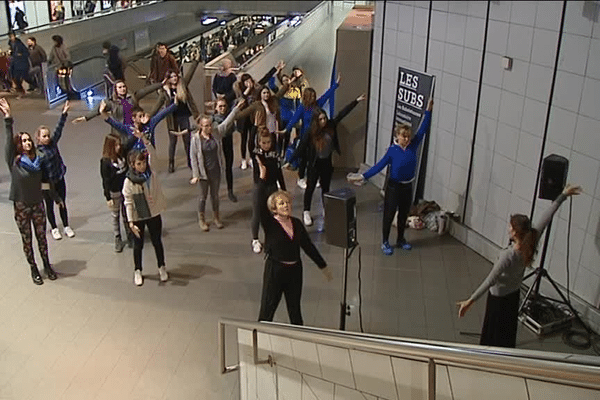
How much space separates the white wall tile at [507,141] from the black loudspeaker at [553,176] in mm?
1138

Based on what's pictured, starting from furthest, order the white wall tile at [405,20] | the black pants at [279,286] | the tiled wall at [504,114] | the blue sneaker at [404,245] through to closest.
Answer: the white wall tile at [405,20]
the blue sneaker at [404,245]
the tiled wall at [504,114]
the black pants at [279,286]

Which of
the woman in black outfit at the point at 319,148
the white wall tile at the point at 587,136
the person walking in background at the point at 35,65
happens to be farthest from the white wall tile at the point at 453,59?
the person walking in background at the point at 35,65

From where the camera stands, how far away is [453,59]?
6.80 meters

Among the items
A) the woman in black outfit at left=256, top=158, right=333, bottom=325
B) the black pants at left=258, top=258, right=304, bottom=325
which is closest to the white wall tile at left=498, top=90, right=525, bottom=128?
the woman in black outfit at left=256, top=158, right=333, bottom=325

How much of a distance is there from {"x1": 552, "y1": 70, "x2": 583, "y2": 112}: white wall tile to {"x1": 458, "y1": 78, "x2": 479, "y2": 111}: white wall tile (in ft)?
3.69

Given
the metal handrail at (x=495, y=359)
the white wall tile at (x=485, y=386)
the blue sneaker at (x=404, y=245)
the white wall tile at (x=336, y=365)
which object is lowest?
the blue sneaker at (x=404, y=245)

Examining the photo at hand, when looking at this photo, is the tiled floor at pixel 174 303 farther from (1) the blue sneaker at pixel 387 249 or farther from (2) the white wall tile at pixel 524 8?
(2) the white wall tile at pixel 524 8

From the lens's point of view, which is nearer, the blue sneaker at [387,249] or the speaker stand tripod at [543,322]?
the speaker stand tripod at [543,322]

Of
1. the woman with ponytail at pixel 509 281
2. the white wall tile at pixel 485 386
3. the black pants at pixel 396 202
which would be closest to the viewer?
the white wall tile at pixel 485 386

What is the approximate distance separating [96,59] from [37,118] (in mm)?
2912

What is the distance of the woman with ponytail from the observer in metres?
4.44

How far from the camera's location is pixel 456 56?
6746mm

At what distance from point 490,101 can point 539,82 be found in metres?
0.73

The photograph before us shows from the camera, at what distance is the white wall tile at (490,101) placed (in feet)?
20.6
